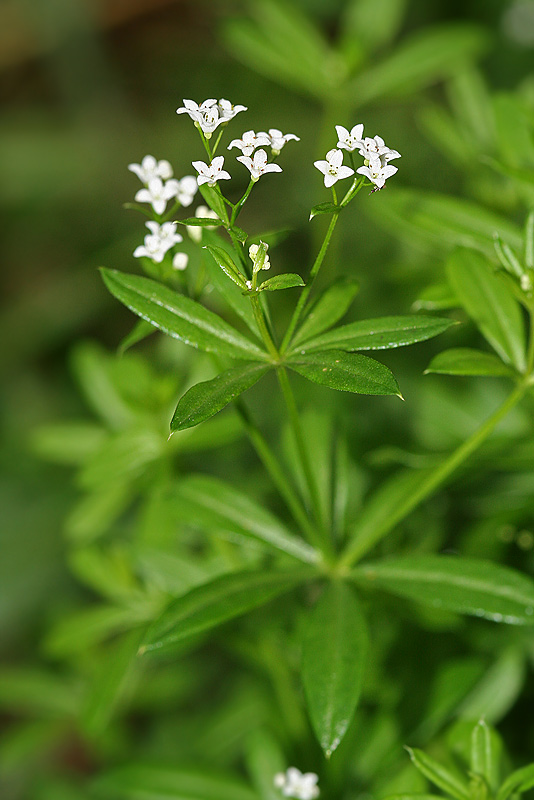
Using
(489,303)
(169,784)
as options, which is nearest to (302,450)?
(489,303)

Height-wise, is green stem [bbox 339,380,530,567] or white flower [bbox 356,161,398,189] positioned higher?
white flower [bbox 356,161,398,189]

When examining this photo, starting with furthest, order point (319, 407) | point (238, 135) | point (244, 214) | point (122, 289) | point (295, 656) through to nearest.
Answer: point (244, 214)
point (238, 135)
point (319, 407)
point (295, 656)
point (122, 289)

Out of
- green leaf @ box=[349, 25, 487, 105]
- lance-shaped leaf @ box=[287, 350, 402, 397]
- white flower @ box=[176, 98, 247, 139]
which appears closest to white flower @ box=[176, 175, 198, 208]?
white flower @ box=[176, 98, 247, 139]

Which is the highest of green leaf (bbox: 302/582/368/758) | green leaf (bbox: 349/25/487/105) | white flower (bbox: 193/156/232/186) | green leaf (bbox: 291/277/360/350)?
green leaf (bbox: 349/25/487/105)

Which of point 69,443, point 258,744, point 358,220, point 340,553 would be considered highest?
point 358,220

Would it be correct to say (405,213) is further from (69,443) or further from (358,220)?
(358,220)

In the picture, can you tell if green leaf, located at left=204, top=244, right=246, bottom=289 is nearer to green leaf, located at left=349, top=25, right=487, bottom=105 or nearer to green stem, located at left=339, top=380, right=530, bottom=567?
green stem, located at left=339, top=380, right=530, bottom=567

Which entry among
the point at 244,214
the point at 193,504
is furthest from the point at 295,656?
the point at 244,214

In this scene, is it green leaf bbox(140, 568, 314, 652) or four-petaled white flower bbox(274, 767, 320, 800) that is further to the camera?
four-petaled white flower bbox(274, 767, 320, 800)
